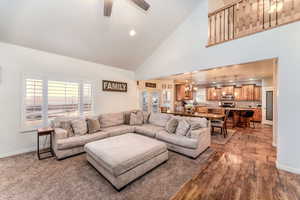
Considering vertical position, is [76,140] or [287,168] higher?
[76,140]

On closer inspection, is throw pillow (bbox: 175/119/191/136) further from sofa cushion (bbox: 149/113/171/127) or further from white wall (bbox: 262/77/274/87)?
white wall (bbox: 262/77/274/87)

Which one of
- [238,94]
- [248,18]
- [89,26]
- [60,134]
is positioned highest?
[248,18]

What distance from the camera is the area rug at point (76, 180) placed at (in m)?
1.82

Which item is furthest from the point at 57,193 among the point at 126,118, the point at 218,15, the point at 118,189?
the point at 218,15

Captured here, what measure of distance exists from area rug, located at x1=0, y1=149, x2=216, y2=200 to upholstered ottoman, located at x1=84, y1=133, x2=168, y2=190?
135 mm

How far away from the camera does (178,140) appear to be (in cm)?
317

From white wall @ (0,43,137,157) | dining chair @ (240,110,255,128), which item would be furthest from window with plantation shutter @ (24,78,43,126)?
dining chair @ (240,110,255,128)

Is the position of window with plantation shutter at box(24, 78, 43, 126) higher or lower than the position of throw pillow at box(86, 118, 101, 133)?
higher

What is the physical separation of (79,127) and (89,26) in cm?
277

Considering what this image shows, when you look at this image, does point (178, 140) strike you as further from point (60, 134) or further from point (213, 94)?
point (213, 94)

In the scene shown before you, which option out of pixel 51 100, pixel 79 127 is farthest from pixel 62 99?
pixel 79 127

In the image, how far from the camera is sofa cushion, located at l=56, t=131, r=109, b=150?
2.85 metres

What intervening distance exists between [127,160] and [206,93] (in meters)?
8.29

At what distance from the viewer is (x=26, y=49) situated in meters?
3.31
